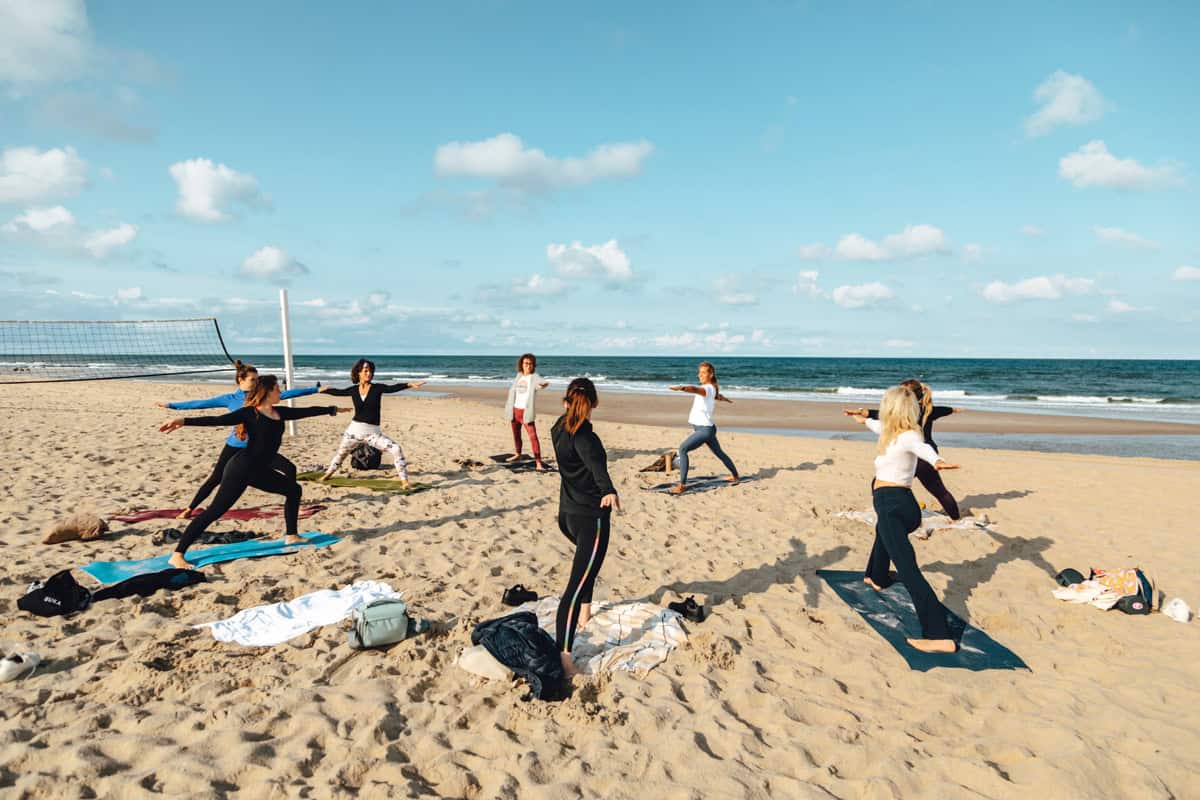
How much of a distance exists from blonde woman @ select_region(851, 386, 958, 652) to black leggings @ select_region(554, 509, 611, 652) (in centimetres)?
224

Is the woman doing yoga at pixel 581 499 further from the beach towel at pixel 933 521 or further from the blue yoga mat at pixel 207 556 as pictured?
the beach towel at pixel 933 521

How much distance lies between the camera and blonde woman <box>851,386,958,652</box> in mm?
4586

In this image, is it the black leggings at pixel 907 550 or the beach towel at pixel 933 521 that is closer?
the black leggings at pixel 907 550

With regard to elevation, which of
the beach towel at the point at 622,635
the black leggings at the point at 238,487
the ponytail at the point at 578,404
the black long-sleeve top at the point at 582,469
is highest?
the ponytail at the point at 578,404

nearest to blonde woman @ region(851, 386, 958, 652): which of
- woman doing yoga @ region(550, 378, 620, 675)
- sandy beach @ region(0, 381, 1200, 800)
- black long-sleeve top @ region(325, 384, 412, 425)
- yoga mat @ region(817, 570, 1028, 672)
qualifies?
yoga mat @ region(817, 570, 1028, 672)

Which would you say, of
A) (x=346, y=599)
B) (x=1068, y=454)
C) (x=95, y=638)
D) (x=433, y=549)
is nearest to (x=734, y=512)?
(x=433, y=549)

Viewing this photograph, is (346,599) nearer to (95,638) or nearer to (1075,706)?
(95,638)

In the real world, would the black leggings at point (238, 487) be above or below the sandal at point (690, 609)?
above

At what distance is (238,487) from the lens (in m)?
5.58

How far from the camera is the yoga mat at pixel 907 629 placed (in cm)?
444

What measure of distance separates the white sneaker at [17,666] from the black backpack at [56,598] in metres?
0.82

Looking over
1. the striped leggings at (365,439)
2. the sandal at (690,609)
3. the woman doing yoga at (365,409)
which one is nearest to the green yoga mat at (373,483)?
the striped leggings at (365,439)

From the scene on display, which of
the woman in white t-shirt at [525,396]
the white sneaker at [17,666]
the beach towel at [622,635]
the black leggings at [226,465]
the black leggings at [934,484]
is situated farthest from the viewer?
the woman in white t-shirt at [525,396]

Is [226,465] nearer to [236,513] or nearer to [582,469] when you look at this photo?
[236,513]
